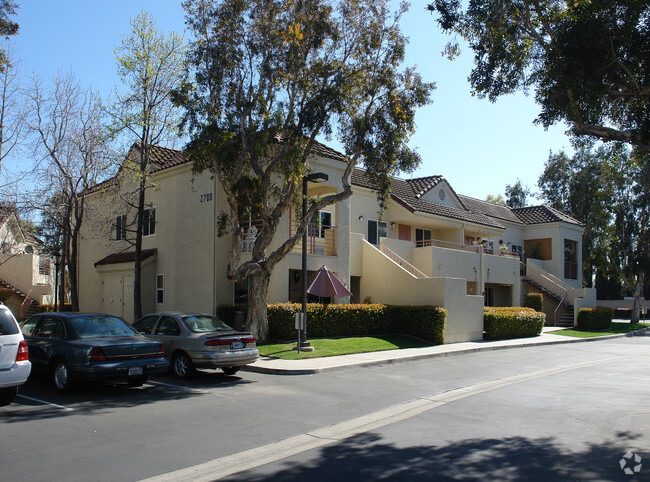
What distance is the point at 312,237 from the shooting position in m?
22.1

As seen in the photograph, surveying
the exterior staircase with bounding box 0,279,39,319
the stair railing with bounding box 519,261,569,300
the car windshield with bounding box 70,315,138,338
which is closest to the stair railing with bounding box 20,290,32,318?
the exterior staircase with bounding box 0,279,39,319

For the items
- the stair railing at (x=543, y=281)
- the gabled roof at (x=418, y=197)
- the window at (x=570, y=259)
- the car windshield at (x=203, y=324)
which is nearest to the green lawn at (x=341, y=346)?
the car windshield at (x=203, y=324)

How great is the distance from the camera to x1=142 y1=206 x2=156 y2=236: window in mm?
24516

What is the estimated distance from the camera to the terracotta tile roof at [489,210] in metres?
39.0

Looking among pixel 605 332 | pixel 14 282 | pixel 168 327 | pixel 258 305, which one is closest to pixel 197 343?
pixel 168 327

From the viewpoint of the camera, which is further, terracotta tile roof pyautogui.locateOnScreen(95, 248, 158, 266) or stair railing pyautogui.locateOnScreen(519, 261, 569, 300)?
stair railing pyautogui.locateOnScreen(519, 261, 569, 300)

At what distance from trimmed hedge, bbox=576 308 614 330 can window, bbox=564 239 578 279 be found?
6512 millimetres

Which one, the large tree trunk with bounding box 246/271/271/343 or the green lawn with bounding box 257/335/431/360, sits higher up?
the large tree trunk with bounding box 246/271/271/343

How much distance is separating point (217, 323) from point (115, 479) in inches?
323

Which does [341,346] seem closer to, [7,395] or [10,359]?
[7,395]

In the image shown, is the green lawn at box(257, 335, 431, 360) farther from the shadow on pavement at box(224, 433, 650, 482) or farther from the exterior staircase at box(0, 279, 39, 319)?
the exterior staircase at box(0, 279, 39, 319)

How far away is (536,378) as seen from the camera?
13812mm

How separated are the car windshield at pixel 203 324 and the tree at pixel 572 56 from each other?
8630 mm

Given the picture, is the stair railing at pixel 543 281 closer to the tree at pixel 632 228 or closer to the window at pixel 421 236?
the window at pixel 421 236
